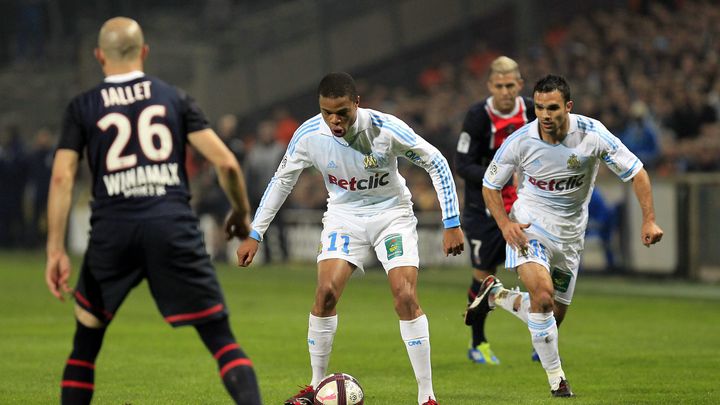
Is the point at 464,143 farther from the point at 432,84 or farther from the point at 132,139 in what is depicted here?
the point at 432,84

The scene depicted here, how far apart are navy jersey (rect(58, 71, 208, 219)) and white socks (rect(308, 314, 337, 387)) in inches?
84.4

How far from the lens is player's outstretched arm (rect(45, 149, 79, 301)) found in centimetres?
630

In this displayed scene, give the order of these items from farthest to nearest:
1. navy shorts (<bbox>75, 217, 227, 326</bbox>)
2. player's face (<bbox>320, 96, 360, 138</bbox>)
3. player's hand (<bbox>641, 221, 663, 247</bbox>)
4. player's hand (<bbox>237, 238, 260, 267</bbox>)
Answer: player's hand (<bbox>641, 221, 663, 247</bbox>), player's face (<bbox>320, 96, 360, 138</bbox>), player's hand (<bbox>237, 238, 260, 267</bbox>), navy shorts (<bbox>75, 217, 227, 326</bbox>)

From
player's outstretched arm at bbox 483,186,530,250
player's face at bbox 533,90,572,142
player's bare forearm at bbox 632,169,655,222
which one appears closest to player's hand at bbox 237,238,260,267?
player's outstretched arm at bbox 483,186,530,250

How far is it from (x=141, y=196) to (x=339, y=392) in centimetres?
221

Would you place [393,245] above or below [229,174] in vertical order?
below

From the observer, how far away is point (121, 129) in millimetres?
6340

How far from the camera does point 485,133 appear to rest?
10.9 metres

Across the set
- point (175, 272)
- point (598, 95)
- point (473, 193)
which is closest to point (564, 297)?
point (473, 193)

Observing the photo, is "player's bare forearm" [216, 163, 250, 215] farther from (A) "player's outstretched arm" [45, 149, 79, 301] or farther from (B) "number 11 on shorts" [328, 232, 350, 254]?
(B) "number 11 on shorts" [328, 232, 350, 254]

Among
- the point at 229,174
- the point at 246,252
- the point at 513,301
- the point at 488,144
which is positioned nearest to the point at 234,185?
the point at 229,174

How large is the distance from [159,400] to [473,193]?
12.3ft

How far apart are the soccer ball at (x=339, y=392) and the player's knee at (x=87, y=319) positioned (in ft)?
6.23

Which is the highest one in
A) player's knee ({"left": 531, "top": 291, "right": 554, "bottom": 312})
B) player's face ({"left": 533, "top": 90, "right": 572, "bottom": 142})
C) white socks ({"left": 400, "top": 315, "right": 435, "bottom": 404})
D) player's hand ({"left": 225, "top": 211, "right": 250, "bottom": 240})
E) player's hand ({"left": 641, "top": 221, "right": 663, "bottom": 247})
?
player's face ({"left": 533, "top": 90, "right": 572, "bottom": 142})
